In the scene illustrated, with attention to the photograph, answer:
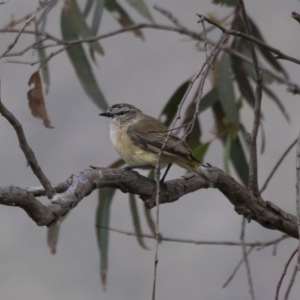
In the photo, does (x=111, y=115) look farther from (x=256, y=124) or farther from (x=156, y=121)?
(x=256, y=124)

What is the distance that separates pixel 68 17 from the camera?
3.32 metres

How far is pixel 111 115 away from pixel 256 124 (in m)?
1.40

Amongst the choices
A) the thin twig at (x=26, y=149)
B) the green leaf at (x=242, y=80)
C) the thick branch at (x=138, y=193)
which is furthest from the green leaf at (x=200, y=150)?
the thin twig at (x=26, y=149)

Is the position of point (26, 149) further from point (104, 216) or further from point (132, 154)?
point (104, 216)

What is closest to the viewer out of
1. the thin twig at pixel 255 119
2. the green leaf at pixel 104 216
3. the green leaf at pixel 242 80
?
the thin twig at pixel 255 119

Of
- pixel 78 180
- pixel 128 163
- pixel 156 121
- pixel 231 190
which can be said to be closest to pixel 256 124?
pixel 231 190

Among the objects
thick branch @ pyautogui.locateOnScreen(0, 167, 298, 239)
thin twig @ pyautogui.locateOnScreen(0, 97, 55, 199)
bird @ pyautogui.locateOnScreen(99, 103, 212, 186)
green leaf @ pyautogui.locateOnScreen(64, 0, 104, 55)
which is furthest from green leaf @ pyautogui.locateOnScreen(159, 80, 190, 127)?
thin twig @ pyautogui.locateOnScreen(0, 97, 55, 199)

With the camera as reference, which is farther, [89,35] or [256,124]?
[89,35]

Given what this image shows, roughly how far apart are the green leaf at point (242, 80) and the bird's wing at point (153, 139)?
0.41m

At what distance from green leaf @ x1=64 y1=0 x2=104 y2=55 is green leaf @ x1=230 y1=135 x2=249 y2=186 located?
791 millimetres

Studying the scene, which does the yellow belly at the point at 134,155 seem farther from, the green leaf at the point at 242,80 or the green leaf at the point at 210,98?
the green leaf at the point at 242,80

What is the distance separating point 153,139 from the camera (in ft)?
11.1

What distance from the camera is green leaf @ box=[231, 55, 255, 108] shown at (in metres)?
3.71

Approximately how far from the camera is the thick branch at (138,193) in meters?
1.79
